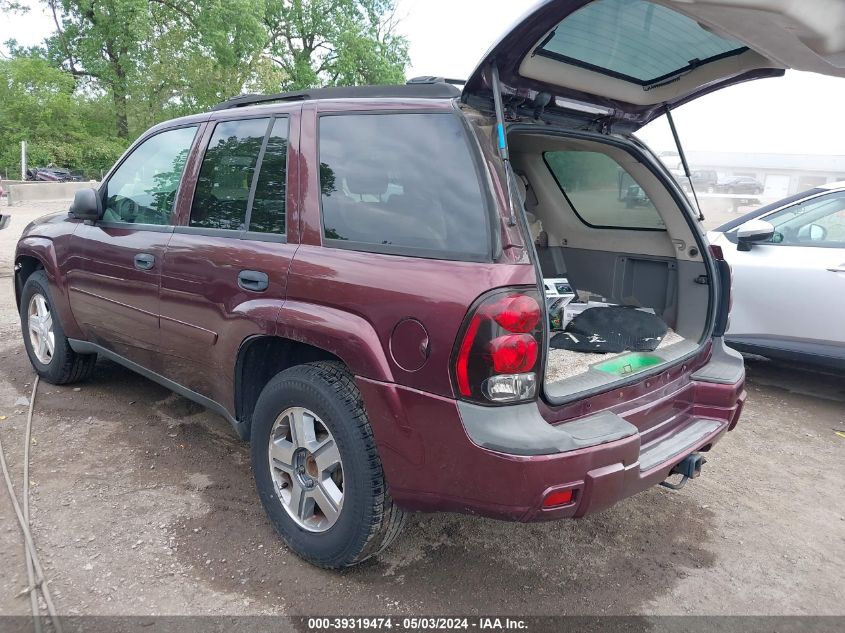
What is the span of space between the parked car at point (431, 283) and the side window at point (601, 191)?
0.03 metres

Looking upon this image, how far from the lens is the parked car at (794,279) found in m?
4.70

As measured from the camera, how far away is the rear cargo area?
304 centimetres

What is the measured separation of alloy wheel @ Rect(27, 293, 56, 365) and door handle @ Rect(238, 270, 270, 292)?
95.2 inches

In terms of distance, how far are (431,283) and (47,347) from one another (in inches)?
144

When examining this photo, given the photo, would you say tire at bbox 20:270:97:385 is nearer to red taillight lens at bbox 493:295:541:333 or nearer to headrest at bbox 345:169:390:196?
headrest at bbox 345:169:390:196

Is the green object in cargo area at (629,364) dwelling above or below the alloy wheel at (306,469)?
above

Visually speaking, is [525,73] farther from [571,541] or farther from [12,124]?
[12,124]

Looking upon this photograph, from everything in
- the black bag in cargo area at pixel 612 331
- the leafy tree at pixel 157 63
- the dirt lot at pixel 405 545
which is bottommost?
the dirt lot at pixel 405 545

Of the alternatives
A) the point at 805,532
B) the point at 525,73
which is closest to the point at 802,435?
the point at 805,532

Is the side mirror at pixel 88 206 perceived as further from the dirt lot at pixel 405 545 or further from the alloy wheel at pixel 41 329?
the dirt lot at pixel 405 545

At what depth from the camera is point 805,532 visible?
3.20m

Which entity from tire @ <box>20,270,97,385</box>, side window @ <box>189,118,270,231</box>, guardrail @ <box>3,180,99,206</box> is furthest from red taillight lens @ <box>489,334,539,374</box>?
guardrail @ <box>3,180,99,206</box>

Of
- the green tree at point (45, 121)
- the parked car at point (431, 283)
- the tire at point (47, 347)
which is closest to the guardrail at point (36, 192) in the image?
the green tree at point (45, 121)

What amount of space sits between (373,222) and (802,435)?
3.57m
